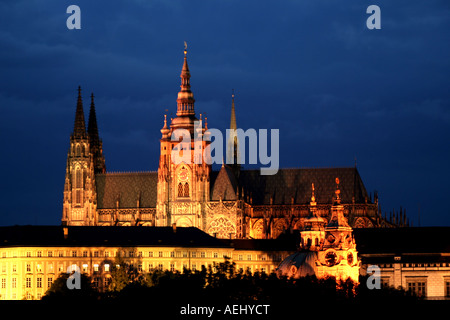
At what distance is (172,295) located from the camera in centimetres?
14675

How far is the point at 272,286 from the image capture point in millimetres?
156000

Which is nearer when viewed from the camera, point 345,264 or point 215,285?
point 215,285

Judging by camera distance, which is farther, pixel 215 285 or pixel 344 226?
pixel 344 226

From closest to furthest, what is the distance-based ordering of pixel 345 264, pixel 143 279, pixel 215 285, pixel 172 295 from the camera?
pixel 172 295 → pixel 215 285 → pixel 345 264 → pixel 143 279

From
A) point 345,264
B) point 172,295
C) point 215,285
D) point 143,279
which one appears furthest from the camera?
point 143,279
